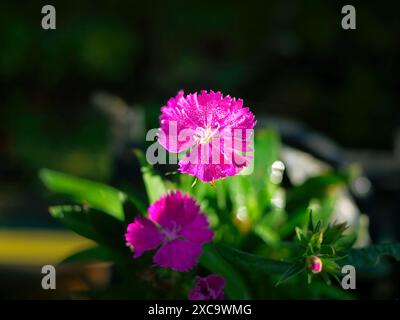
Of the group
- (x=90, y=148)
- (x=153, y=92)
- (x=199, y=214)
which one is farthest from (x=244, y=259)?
(x=153, y=92)

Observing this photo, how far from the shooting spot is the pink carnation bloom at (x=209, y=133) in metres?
0.59

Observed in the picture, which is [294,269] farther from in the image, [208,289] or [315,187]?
[315,187]

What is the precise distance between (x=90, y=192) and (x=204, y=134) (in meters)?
0.39

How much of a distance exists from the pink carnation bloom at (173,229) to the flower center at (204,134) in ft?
0.33

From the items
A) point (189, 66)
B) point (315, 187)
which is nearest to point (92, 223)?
point (315, 187)

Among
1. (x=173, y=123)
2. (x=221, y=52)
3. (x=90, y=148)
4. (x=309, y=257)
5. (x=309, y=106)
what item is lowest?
(x=309, y=257)

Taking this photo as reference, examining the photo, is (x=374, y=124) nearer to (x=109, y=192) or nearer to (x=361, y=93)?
(x=361, y=93)

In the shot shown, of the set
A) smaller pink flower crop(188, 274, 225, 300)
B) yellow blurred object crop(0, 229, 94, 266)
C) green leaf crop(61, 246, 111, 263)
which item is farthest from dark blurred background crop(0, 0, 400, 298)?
smaller pink flower crop(188, 274, 225, 300)

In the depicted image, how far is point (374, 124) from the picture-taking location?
7105 mm

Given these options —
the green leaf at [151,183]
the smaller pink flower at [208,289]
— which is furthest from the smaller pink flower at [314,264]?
the green leaf at [151,183]

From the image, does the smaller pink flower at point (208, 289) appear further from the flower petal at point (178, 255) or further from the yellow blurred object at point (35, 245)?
the yellow blurred object at point (35, 245)

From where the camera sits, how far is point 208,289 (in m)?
0.70

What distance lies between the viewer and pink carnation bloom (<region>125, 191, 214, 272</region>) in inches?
26.1

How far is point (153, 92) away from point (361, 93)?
2107 mm
